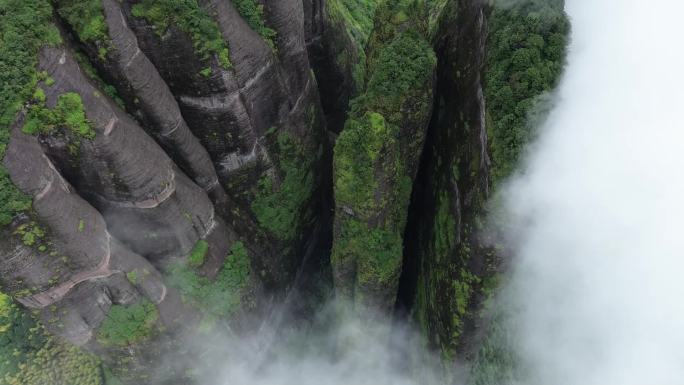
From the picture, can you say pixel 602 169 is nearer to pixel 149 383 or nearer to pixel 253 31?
pixel 253 31

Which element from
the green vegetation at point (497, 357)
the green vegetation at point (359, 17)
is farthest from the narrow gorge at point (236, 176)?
the green vegetation at point (359, 17)

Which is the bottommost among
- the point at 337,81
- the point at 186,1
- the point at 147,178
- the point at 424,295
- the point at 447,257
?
the point at 424,295

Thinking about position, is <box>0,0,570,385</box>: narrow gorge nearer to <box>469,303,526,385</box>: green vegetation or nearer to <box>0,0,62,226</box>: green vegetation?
<box>0,0,62,226</box>: green vegetation

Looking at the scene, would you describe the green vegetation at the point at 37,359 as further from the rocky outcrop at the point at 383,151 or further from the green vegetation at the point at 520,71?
the green vegetation at the point at 520,71

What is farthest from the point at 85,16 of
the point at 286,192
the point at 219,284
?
the point at 219,284

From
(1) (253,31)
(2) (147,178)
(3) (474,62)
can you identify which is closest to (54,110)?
(2) (147,178)

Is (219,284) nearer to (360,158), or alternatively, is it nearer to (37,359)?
(360,158)
